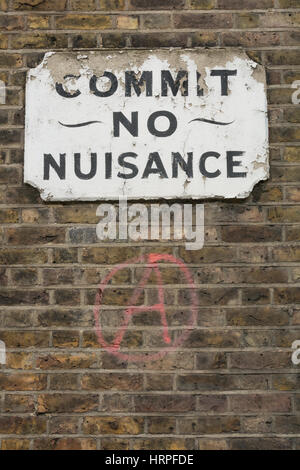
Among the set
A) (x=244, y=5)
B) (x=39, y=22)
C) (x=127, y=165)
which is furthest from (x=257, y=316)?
A: (x=39, y=22)

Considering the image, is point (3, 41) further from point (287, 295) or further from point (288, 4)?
point (287, 295)

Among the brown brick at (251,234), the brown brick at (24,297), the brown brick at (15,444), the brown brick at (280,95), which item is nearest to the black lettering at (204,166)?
the brown brick at (251,234)

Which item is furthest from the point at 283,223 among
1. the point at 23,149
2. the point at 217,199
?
the point at 23,149

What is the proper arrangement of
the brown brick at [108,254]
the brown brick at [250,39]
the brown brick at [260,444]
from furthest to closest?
1. the brown brick at [250,39]
2. the brown brick at [108,254]
3. the brown brick at [260,444]

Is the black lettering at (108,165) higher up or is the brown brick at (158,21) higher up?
the brown brick at (158,21)

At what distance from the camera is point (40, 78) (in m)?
2.16

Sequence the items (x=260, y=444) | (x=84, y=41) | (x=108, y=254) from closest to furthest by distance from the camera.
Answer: (x=260, y=444), (x=108, y=254), (x=84, y=41)

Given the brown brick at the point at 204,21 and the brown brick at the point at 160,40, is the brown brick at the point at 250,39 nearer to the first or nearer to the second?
the brown brick at the point at 204,21

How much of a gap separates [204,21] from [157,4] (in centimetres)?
22

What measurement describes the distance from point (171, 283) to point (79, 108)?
2.73ft

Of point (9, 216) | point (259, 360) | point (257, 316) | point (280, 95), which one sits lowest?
point (259, 360)

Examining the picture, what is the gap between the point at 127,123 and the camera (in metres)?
2.13

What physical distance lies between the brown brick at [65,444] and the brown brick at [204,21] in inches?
69.7

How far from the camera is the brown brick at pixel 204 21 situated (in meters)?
2.20
